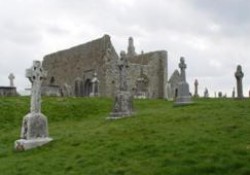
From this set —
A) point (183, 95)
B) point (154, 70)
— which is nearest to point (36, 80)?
point (183, 95)

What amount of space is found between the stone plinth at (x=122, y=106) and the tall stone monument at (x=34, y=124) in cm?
468

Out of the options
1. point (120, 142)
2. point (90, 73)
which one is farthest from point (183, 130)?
point (90, 73)

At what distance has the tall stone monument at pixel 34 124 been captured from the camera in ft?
45.0

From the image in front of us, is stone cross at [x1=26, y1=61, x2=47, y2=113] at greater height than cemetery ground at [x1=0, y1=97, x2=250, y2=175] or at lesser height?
greater

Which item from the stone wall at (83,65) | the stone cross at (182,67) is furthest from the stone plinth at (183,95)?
the stone wall at (83,65)

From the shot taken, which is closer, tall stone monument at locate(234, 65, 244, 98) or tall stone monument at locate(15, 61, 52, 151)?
tall stone monument at locate(15, 61, 52, 151)

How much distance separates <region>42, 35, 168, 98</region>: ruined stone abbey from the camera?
137 feet

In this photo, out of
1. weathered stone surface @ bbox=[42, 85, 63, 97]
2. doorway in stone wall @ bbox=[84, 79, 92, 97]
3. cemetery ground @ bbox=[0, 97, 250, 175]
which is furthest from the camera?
doorway in stone wall @ bbox=[84, 79, 92, 97]

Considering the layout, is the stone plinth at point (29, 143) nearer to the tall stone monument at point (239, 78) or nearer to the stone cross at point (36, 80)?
the stone cross at point (36, 80)

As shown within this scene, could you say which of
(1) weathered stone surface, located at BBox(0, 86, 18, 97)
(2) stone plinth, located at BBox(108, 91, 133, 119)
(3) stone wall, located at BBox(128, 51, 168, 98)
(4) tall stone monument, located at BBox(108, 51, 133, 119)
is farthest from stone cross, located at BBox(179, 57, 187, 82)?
(3) stone wall, located at BBox(128, 51, 168, 98)

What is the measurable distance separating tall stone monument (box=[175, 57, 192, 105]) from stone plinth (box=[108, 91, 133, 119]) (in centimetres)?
323

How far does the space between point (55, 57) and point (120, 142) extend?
133 feet

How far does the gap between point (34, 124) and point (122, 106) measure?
568 cm

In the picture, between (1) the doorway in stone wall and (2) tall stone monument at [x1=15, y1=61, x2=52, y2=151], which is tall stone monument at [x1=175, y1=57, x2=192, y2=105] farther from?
(1) the doorway in stone wall
